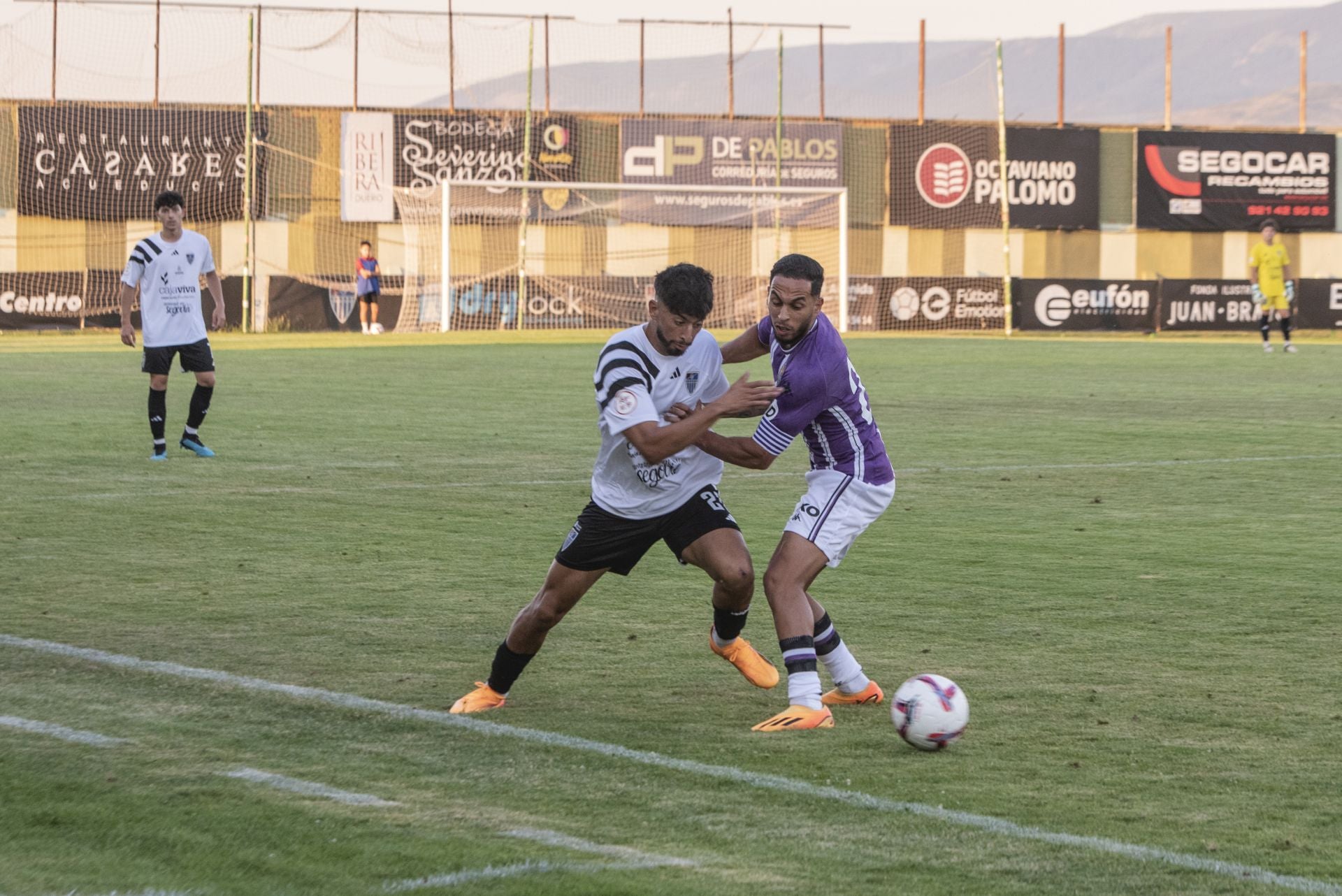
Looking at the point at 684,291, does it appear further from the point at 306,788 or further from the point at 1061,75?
the point at 1061,75

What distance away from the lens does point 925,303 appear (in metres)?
45.2

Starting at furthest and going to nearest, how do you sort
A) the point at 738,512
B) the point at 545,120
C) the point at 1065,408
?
the point at 545,120 < the point at 1065,408 < the point at 738,512

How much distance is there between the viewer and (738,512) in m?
11.6

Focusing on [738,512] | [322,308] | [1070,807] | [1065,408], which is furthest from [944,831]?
[322,308]

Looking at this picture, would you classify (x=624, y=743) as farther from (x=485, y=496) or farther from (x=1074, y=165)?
(x=1074, y=165)

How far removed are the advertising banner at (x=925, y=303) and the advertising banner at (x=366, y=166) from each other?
12.0 meters

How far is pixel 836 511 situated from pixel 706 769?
4.35ft

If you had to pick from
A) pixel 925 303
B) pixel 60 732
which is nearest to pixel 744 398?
pixel 60 732

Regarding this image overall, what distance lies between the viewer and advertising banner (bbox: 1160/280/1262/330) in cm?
4391

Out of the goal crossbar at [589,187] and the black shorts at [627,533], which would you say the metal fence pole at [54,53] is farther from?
the black shorts at [627,533]

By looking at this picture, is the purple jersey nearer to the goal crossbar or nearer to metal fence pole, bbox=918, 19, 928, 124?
the goal crossbar

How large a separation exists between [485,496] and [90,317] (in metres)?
31.1

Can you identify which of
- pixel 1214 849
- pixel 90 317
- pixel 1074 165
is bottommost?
pixel 1214 849

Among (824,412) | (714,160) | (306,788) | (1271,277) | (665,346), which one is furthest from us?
(714,160)
